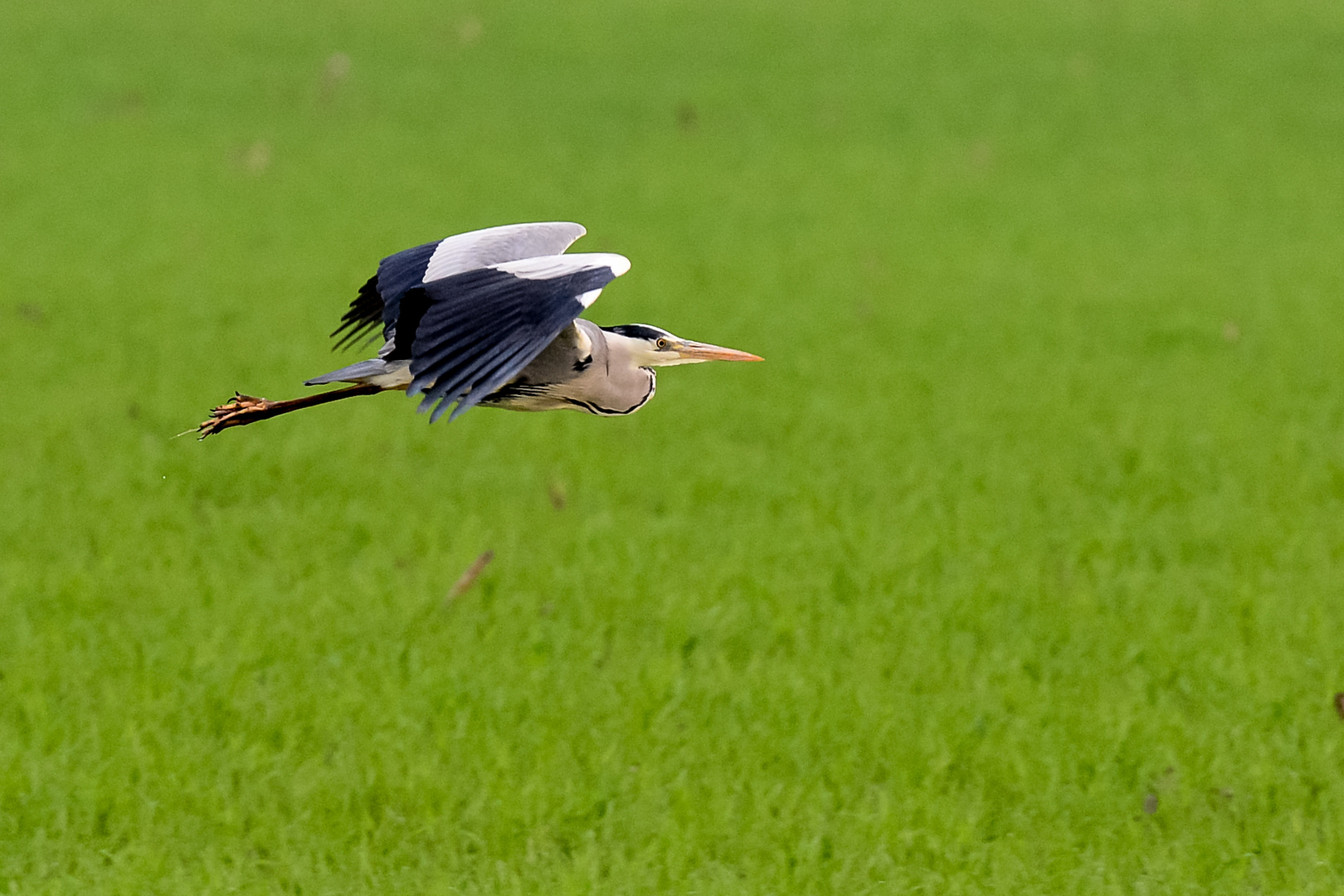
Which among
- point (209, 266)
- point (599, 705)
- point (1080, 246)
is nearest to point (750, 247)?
point (1080, 246)

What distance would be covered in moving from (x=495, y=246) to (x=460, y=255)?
11 centimetres

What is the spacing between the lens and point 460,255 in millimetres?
3129

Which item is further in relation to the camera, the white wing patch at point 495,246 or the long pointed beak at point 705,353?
the white wing patch at point 495,246

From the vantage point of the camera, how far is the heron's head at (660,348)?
8.70ft

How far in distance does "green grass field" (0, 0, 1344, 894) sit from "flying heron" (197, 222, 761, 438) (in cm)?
245

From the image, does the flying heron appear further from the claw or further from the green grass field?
the green grass field

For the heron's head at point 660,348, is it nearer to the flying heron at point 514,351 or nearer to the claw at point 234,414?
the flying heron at point 514,351

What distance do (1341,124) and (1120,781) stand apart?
22.1 meters

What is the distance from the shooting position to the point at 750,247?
17.2 metres

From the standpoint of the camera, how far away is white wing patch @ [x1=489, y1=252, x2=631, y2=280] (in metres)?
2.76

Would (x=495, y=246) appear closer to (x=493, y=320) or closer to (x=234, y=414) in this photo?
(x=493, y=320)

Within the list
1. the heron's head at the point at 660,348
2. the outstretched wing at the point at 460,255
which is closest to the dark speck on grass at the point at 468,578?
the outstretched wing at the point at 460,255

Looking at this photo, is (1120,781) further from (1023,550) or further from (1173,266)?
(1173,266)

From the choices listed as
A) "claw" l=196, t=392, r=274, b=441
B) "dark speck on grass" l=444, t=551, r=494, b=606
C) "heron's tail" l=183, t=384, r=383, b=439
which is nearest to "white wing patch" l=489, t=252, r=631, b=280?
"heron's tail" l=183, t=384, r=383, b=439
